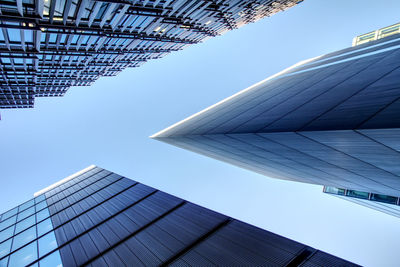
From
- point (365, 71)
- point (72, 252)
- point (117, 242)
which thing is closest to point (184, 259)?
point (117, 242)

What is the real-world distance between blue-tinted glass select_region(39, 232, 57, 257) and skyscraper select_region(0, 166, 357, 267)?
0.06 feet

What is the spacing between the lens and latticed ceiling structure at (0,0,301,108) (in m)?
22.6

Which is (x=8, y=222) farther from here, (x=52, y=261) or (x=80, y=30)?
(x=80, y=30)

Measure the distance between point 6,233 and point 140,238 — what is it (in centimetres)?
1429

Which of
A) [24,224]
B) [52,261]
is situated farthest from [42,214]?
[52,261]

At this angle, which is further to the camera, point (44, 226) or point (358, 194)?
point (358, 194)

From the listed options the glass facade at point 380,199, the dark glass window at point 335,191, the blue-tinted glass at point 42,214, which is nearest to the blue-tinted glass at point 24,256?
the blue-tinted glass at point 42,214

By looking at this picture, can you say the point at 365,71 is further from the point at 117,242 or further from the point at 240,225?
the point at 117,242

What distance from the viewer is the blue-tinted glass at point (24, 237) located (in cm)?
1472

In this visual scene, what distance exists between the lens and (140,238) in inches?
417

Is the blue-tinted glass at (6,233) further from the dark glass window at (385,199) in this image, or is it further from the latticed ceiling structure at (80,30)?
the dark glass window at (385,199)

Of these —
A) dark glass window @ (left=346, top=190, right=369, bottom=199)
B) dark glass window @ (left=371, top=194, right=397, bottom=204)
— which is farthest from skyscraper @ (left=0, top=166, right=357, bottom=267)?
dark glass window @ (left=346, top=190, right=369, bottom=199)

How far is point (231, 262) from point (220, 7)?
150 feet

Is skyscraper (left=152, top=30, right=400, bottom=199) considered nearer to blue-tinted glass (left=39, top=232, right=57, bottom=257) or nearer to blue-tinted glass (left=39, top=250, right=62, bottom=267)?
blue-tinted glass (left=39, top=250, right=62, bottom=267)
